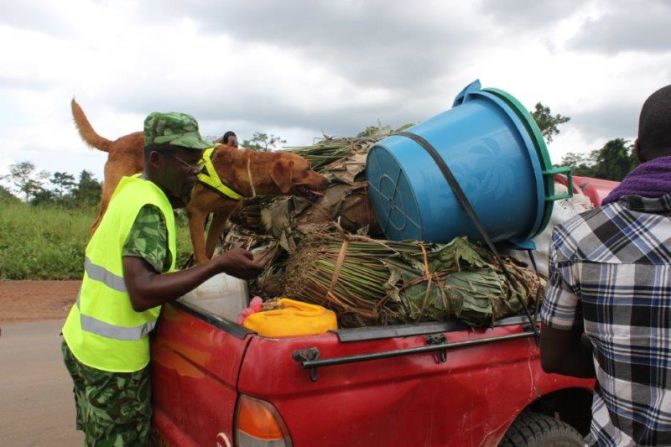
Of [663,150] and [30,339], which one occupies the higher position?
[663,150]

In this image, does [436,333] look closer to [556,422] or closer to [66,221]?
[556,422]

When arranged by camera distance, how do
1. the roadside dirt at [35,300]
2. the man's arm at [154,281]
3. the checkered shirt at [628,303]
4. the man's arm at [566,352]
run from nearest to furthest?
1. the checkered shirt at [628,303]
2. the man's arm at [566,352]
3. the man's arm at [154,281]
4. the roadside dirt at [35,300]

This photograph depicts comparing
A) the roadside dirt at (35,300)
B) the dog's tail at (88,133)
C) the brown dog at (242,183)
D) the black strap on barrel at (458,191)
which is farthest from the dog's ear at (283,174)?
the roadside dirt at (35,300)

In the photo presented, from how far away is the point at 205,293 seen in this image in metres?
2.37

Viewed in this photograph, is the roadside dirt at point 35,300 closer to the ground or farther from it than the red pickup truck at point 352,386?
closer to the ground

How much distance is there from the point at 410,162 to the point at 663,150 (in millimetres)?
1373

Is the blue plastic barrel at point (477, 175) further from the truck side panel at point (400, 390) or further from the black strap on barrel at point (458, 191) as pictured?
the truck side panel at point (400, 390)

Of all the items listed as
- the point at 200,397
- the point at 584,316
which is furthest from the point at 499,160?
the point at 200,397

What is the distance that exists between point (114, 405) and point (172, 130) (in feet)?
3.49

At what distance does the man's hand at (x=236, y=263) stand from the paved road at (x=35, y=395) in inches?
94.4

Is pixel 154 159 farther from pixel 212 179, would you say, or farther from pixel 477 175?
pixel 477 175

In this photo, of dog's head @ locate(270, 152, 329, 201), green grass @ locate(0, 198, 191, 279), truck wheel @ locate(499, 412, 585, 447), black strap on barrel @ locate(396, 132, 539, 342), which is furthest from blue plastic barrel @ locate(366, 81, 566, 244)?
green grass @ locate(0, 198, 191, 279)

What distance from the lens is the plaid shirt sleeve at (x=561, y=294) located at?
1329 mm

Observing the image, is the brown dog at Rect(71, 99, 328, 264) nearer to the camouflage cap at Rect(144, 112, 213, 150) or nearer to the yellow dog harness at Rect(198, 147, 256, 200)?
the yellow dog harness at Rect(198, 147, 256, 200)
